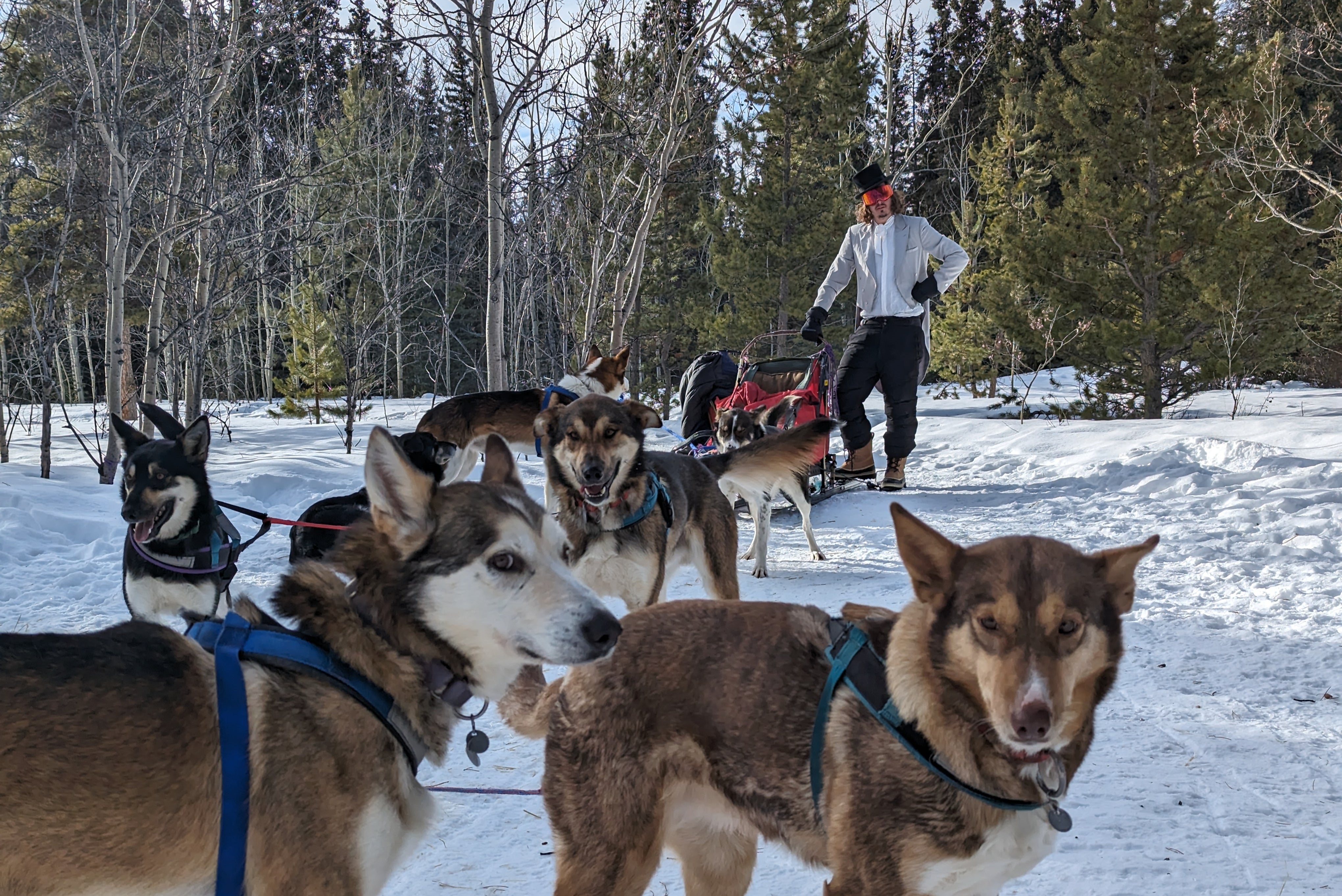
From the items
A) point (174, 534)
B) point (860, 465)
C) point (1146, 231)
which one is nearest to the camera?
point (174, 534)

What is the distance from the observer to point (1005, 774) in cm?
180

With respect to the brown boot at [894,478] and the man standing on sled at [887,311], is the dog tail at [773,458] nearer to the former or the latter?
the man standing on sled at [887,311]

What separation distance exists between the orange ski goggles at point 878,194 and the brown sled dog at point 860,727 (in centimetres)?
750

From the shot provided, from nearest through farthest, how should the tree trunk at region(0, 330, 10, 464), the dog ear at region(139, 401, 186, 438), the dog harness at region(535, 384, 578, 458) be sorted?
1. the dog ear at region(139, 401, 186, 438)
2. the dog harness at region(535, 384, 578, 458)
3. the tree trunk at region(0, 330, 10, 464)

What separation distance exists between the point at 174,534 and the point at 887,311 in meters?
7.01

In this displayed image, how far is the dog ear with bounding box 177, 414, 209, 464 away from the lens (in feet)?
16.2

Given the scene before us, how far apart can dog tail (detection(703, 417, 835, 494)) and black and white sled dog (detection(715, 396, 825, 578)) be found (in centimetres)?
2

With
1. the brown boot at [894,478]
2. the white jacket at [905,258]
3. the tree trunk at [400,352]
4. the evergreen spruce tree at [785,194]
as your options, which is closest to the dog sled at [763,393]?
the brown boot at [894,478]

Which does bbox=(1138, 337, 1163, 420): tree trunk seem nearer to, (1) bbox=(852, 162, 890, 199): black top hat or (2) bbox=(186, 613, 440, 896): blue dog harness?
(1) bbox=(852, 162, 890, 199): black top hat

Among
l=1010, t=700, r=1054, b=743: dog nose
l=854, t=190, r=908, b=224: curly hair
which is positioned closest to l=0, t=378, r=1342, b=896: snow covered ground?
l=1010, t=700, r=1054, b=743: dog nose

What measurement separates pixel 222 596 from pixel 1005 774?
175 inches

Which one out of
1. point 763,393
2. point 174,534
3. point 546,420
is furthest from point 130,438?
point 763,393

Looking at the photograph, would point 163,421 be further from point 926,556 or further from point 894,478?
point 894,478

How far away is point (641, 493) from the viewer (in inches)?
187
